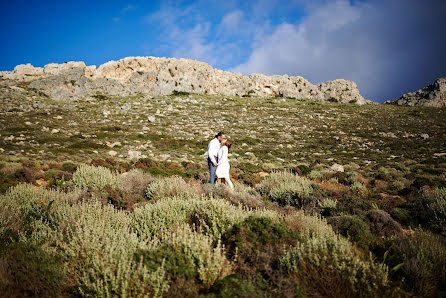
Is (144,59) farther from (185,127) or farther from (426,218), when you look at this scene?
(426,218)

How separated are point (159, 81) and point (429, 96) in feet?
222

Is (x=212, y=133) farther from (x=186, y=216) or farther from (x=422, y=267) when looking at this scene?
(x=422, y=267)

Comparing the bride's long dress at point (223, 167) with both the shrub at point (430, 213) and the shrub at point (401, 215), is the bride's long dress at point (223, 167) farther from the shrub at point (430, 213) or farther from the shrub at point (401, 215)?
the shrub at point (430, 213)

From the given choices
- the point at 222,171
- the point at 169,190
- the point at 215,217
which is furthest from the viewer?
the point at 222,171

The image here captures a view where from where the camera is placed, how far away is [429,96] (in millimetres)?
58312

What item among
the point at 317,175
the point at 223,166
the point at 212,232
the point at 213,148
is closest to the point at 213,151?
the point at 213,148

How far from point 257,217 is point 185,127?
24677 mm

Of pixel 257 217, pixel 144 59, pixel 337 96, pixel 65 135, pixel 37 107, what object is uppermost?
pixel 144 59

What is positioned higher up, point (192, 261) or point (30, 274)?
point (192, 261)

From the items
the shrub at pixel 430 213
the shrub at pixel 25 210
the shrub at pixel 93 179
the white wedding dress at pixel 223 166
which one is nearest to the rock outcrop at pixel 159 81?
the shrub at pixel 93 179

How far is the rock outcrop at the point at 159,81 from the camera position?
48031mm

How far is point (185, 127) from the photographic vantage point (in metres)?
28.1

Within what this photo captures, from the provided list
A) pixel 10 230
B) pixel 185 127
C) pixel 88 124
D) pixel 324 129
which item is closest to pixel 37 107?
pixel 88 124

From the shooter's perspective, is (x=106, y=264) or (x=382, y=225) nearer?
(x=106, y=264)
